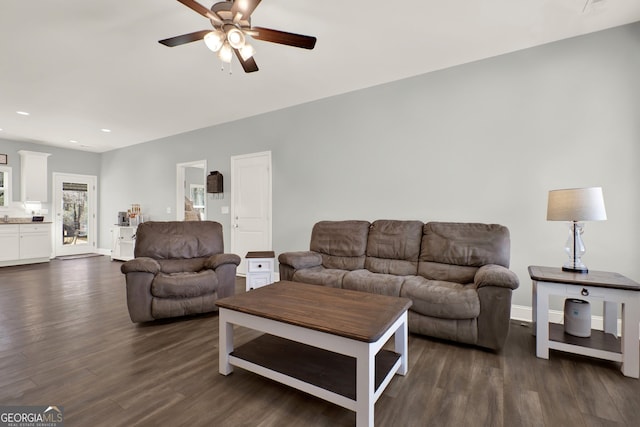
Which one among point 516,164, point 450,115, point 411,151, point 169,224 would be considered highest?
point 450,115

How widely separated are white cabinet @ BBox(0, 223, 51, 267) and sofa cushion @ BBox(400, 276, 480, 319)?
7701 mm

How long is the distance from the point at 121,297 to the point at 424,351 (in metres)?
3.76

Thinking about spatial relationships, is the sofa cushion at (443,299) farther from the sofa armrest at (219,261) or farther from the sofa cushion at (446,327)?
the sofa armrest at (219,261)

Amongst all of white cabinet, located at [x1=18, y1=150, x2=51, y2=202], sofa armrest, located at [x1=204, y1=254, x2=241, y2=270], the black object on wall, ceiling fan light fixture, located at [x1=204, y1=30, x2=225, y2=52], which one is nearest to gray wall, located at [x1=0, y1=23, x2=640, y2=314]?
the black object on wall

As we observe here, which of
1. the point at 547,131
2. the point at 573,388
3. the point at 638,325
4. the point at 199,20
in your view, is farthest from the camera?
the point at 547,131

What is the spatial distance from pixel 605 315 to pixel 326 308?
2395mm

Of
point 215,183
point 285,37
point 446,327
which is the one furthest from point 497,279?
point 215,183

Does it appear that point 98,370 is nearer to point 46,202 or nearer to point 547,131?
point 547,131

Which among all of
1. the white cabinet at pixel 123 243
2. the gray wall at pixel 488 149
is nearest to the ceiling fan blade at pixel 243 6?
the gray wall at pixel 488 149

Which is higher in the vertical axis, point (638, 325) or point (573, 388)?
point (638, 325)

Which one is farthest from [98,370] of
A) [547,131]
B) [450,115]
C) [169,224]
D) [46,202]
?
[46,202]

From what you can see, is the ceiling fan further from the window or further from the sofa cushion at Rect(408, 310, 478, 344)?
the window

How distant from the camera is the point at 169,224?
3.50 metres

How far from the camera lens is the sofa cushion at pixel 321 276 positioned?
Result: 2.92 m
